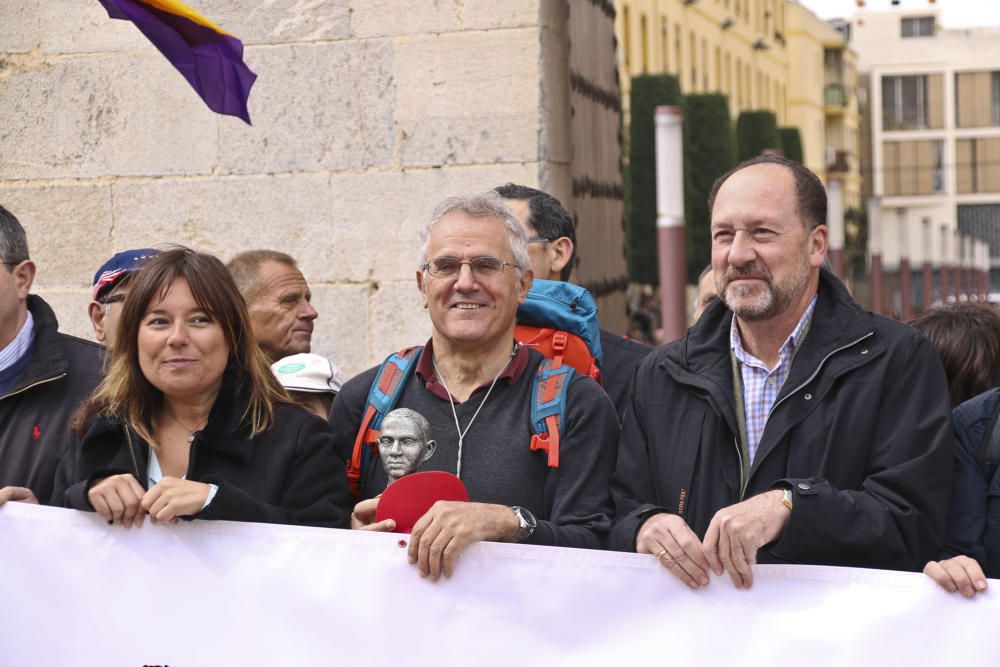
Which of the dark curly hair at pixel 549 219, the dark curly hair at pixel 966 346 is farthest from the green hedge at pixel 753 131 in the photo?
the dark curly hair at pixel 966 346


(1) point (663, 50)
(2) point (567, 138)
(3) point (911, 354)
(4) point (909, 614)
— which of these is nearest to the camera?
(4) point (909, 614)

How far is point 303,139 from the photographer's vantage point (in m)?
6.84

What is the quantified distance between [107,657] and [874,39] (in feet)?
344

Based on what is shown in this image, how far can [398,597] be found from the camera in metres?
3.46

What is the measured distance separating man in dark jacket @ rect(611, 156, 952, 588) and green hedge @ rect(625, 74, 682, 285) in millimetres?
32985

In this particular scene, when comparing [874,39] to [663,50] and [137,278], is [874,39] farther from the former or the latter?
[137,278]

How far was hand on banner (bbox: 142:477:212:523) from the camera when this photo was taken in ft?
11.5

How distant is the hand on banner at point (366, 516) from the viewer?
3.52 metres

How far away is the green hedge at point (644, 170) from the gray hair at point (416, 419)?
1297 inches

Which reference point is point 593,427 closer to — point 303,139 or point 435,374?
point 435,374

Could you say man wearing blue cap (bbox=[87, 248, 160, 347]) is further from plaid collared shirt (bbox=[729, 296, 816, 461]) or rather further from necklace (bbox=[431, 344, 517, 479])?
plaid collared shirt (bbox=[729, 296, 816, 461])

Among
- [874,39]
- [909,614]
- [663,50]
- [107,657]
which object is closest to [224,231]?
[107,657]

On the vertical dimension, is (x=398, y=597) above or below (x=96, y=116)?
below

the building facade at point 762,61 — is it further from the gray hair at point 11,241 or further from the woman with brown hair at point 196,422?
the woman with brown hair at point 196,422
